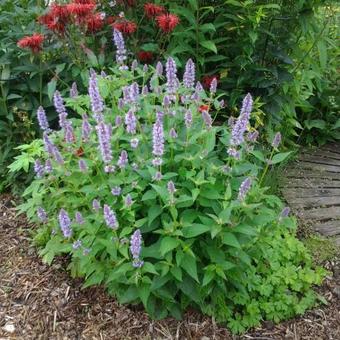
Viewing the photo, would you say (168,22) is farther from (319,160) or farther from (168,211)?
(319,160)

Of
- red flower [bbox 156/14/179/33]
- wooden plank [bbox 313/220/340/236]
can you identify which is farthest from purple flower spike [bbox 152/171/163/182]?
wooden plank [bbox 313/220/340/236]

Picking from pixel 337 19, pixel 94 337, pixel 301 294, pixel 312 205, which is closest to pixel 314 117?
pixel 337 19

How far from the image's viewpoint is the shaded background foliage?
11.8ft

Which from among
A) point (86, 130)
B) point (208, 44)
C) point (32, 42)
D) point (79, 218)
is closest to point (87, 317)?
point (79, 218)

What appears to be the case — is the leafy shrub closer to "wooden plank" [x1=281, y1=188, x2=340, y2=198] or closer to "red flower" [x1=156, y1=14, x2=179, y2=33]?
"red flower" [x1=156, y1=14, x2=179, y2=33]

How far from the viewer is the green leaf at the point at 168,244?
2228 millimetres

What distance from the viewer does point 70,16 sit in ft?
10.6

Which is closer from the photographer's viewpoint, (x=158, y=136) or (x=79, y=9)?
(x=158, y=136)

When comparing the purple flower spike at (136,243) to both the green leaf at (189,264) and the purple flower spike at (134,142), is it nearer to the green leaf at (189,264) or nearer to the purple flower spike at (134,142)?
the green leaf at (189,264)

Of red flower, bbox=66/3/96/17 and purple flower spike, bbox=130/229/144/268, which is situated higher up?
red flower, bbox=66/3/96/17

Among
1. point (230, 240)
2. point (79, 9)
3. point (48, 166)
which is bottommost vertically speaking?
point (230, 240)

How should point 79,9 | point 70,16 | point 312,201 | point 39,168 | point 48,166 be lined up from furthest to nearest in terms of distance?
1. point 312,201
2. point 70,16
3. point 79,9
4. point 39,168
5. point 48,166

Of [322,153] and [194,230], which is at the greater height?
[194,230]

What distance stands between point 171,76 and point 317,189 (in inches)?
76.4
